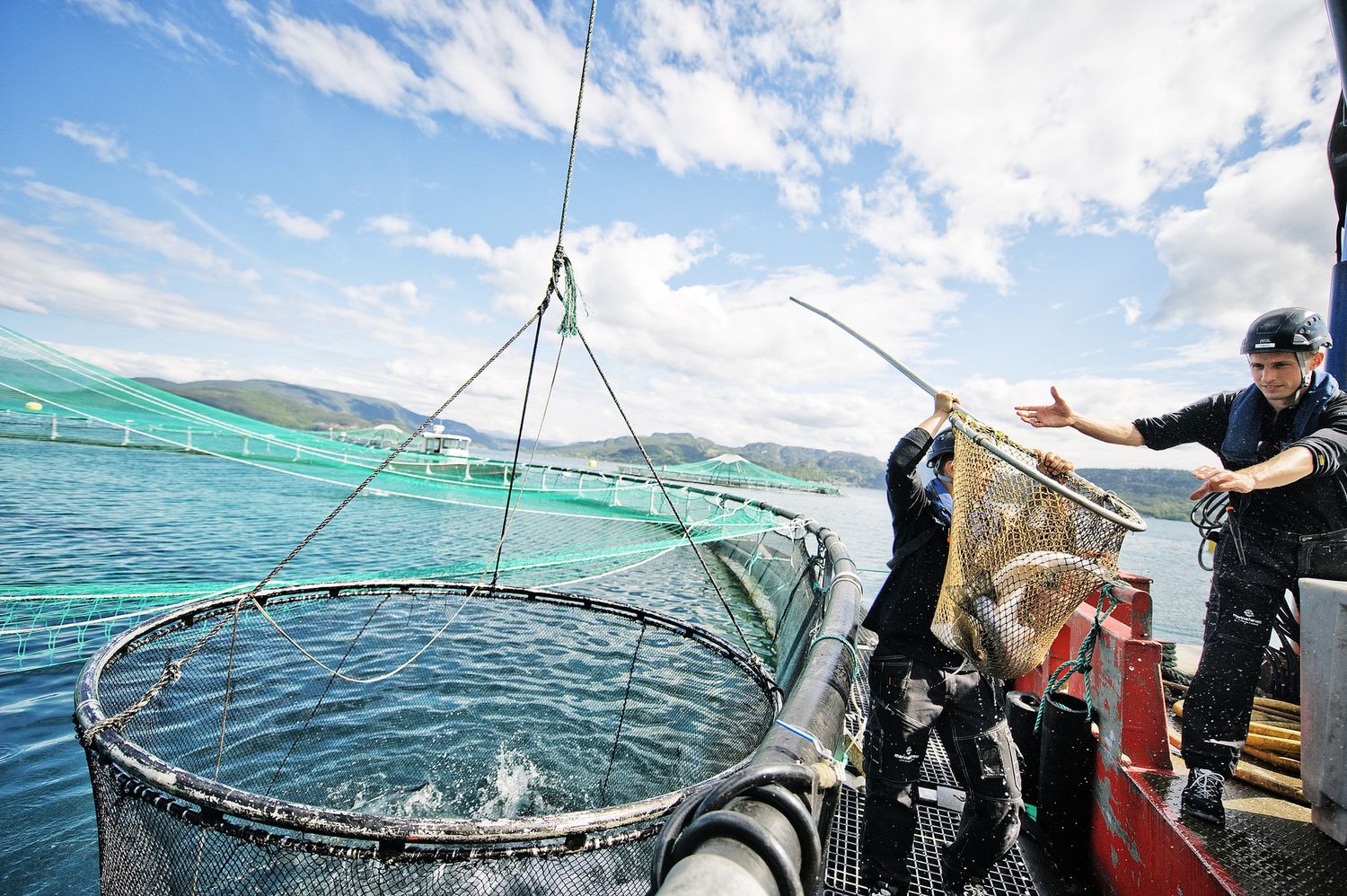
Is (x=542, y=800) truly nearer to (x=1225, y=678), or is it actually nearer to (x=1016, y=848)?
(x=1016, y=848)

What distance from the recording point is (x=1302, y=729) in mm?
2355

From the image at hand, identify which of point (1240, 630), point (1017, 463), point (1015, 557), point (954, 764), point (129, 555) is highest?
point (1017, 463)

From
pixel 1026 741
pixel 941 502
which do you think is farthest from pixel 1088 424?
pixel 1026 741

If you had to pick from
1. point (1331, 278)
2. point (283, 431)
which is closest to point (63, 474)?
point (283, 431)

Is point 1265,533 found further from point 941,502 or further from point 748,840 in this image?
point 748,840

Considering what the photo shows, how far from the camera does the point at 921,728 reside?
281 centimetres

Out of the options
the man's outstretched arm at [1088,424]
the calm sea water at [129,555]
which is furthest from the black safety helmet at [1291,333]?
the calm sea water at [129,555]

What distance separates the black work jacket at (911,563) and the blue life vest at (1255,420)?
1.45 metres

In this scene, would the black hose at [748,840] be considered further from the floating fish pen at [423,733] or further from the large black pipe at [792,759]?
the floating fish pen at [423,733]

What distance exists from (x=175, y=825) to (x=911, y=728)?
3183mm

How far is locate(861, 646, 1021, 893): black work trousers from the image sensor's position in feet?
9.15

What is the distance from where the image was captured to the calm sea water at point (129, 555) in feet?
13.8

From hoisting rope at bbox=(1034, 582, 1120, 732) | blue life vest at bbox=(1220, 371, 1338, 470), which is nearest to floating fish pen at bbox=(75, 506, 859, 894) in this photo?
hoisting rope at bbox=(1034, 582, 1120, 732)

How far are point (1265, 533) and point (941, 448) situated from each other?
144 cm
